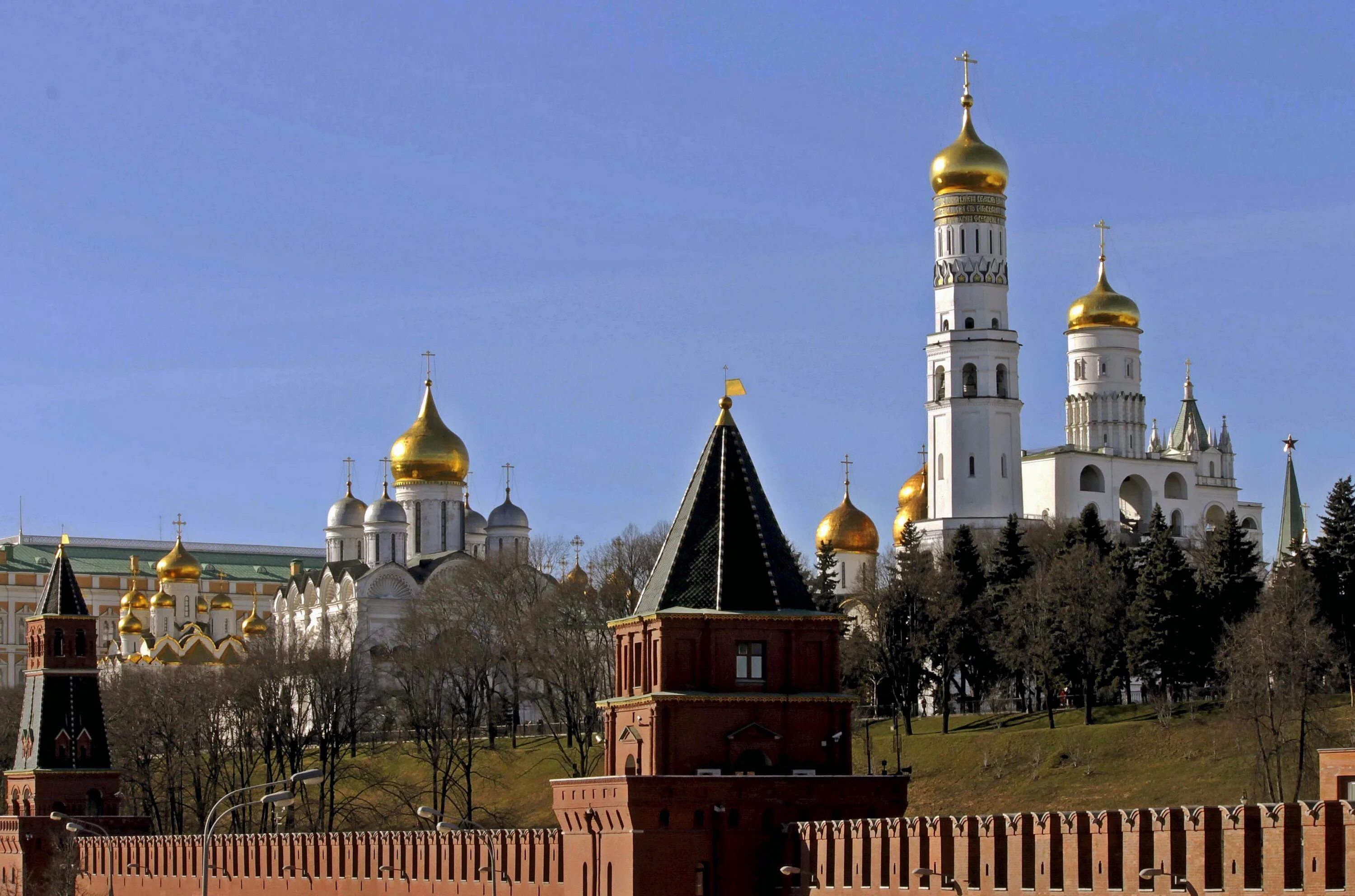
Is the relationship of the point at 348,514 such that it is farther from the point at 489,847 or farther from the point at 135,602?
the point at 489,847

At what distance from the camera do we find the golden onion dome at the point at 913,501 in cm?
10350

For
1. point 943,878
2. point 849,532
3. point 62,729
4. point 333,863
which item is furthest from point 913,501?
point 943,878

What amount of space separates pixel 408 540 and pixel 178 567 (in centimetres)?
2651

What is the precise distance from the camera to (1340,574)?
70500 millimetres

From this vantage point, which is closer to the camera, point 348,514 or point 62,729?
point 62,729

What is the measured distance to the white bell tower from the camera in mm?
96375

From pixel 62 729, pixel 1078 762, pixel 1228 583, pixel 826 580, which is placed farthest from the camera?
pixel 826 580

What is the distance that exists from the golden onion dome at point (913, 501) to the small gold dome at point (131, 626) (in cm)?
3532

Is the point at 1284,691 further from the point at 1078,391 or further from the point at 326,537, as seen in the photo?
the point at 326,537

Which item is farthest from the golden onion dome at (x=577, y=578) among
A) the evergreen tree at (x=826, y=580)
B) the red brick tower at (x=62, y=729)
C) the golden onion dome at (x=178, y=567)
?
the golden onion dome at (x=178, y=567)

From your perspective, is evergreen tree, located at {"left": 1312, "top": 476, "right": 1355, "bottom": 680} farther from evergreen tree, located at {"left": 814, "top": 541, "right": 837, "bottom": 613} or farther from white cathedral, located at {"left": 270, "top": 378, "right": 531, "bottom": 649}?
white cathedral, located at {"left": 270, "top": 378, "right": 531, "bottom": 649}

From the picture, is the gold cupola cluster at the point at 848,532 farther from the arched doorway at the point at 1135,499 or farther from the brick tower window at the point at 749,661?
the brick tower window at the point at 749,661

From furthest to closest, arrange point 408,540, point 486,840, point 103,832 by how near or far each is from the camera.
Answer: point 408,540, point 103,832, point 486,840

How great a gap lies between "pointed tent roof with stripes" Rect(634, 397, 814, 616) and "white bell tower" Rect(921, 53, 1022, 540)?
170 feet
